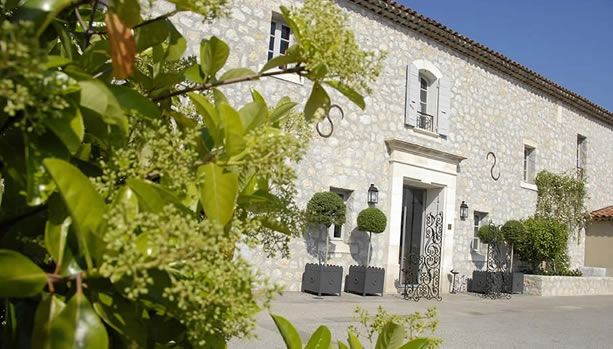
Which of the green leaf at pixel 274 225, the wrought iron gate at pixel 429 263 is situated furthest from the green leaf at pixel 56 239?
the wrought iron gate at pixel 429 263

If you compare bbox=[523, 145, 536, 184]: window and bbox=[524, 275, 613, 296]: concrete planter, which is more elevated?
bbox=[523, 145, 536, 184]: window

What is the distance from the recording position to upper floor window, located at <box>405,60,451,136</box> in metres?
11.2

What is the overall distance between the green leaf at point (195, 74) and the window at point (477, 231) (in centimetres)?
1204

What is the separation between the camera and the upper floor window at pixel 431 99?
36.7 feet

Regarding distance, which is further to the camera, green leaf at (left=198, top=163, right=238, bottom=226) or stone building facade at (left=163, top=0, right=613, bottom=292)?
A: stone building facade at (left=163, top=0, right=613, bottom=292)

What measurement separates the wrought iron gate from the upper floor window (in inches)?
76.9

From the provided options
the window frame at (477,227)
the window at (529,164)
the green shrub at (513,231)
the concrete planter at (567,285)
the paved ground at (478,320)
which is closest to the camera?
the paved ground at (478,320)

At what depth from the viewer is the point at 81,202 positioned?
2.10 ft

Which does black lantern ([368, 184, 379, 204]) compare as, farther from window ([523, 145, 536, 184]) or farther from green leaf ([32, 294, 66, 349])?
green leaf ([32, 294, 66, 349])

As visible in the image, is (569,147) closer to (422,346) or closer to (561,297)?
(561,297)

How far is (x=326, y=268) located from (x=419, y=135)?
3887 mm

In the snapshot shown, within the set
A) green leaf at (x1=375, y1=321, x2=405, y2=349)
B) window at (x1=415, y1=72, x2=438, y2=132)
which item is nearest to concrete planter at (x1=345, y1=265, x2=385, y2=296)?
window at (x1=415, y1=72, x2=438, y2=132)

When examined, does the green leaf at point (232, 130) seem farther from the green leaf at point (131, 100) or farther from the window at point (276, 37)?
the window at point (276, 37)

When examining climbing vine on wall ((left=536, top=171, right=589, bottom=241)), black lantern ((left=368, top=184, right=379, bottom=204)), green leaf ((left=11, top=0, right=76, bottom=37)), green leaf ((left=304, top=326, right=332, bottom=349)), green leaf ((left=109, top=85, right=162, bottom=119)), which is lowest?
green leaf ((left=304, top=326, right=332, bottom=349))
